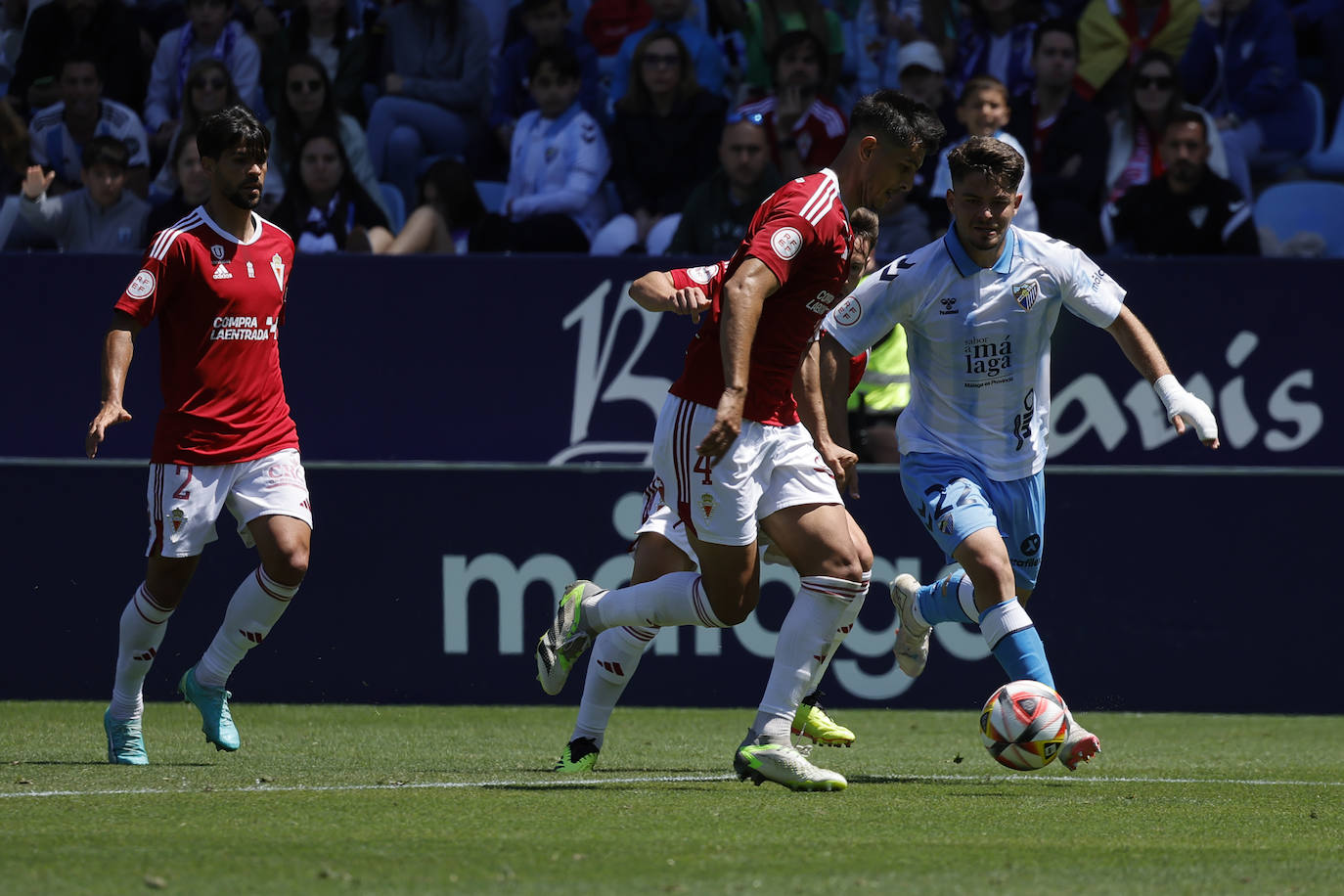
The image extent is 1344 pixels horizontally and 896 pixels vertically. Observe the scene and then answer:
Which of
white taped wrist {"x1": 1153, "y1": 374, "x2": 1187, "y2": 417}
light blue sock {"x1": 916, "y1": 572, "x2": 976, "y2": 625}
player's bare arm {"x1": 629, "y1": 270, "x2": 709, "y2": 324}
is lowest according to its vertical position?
light blue sock {"x1": 916, "y1": 572, "x2": 976, "y2": 625}

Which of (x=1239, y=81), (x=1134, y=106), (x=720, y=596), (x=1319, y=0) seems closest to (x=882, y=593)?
(x=720, y=596)

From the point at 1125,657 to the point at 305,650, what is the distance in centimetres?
428

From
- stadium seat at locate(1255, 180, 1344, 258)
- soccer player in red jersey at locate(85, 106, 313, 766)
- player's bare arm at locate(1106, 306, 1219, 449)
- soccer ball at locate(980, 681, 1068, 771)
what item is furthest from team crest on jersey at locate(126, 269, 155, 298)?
stadium seat at locate(1255, 180, 1344, 258)

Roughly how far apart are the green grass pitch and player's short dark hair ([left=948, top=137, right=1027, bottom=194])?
2.15 metres

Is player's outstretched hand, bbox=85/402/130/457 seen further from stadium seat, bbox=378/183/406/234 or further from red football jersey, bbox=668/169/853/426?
stadium seat, bbox=378/183/406/234

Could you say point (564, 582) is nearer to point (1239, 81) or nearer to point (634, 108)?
point (634, 108)

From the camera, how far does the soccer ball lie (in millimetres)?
6023

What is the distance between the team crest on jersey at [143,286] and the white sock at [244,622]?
3.73 feet

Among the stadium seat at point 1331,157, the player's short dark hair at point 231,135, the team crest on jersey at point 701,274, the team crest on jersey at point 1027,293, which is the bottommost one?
the team crest on jersey at point 1027,293

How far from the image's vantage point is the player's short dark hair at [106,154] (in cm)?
1218

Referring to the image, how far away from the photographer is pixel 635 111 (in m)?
12.8

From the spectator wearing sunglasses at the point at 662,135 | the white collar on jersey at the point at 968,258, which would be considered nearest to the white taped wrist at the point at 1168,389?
the white collar on jersey at the point at 968,258

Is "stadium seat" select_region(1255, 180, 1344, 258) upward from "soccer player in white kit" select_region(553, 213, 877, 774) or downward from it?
upward

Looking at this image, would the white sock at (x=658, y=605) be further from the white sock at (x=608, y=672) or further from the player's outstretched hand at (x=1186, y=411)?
the player's outstretched hand at (x=1186, y=411)
